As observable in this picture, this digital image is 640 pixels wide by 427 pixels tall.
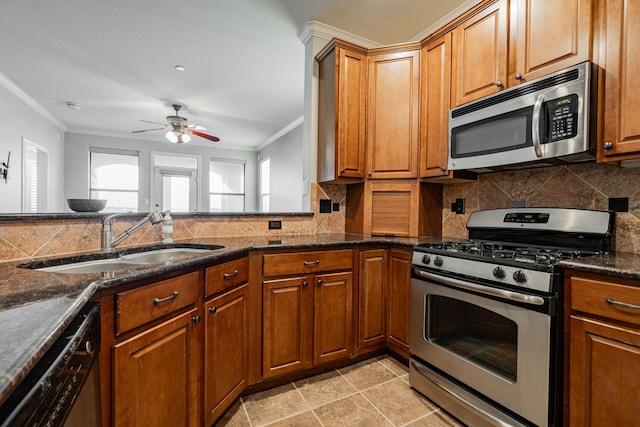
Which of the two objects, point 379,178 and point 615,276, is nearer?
point 615,276

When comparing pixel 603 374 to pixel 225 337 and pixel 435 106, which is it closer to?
pixel 225 337

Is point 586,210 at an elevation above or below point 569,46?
below

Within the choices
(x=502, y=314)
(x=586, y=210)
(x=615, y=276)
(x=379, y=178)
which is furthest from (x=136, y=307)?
(x=586, y=210)

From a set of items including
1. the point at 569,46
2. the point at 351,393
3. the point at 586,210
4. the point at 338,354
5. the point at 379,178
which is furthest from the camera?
the point at 379,178

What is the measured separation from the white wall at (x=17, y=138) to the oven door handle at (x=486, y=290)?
4865mm

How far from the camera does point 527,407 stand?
128cm

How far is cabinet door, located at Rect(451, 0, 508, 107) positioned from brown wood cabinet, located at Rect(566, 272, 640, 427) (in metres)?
1.26

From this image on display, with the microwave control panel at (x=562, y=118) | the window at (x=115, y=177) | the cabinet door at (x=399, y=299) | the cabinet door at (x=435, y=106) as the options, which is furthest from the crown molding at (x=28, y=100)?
the microwave control panel at (x=562, y=118)

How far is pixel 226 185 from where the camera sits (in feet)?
24.6

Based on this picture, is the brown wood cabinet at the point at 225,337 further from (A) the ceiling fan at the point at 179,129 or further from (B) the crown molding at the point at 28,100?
(B) the crown molding at the point at 28,100

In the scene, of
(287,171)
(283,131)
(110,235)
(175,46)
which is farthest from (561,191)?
(283,131)

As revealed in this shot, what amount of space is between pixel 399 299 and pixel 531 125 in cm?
129

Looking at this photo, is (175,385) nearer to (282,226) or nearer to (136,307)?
(136,307)

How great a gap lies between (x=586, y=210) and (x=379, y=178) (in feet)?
4.24
